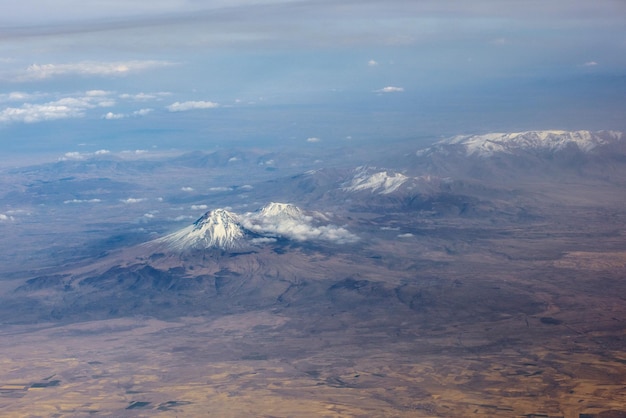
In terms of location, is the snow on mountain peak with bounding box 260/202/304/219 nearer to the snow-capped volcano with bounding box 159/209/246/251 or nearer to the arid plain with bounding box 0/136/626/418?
the snow-capped volcano with bounding box 159/209/246/251

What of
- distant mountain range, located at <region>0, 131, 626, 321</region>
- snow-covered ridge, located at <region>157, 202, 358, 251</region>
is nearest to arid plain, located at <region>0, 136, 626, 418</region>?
distant mountain range, located at <region>0, 131, 626, 321</region>

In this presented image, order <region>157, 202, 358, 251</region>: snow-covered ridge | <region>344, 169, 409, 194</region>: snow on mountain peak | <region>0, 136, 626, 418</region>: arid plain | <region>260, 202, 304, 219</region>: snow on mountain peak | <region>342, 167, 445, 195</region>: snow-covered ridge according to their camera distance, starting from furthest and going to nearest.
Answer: <region>344, 169, 409, 194</region>: snow on mountain peak, <region>342, 167, 445, 195</region>: snow-covered ridge, <region>260, 202, 304, 219</region>: snow on mountain peak, <region>157, 202, 358, 251</region>: snow-covered ridge, <region>0, 136, 626, 418</region>: arid plain

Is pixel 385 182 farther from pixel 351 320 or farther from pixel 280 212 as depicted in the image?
pixel 351 320

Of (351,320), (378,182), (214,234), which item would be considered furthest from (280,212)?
(378,182)

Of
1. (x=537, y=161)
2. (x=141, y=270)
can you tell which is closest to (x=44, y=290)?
(x=141, y=270)

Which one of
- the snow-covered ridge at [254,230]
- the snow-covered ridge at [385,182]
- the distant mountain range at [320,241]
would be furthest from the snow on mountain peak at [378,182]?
the snow-covered ridge at [254,230]

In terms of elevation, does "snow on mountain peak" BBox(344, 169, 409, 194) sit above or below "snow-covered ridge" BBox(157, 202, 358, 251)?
above
